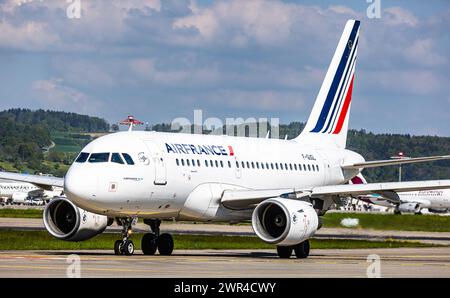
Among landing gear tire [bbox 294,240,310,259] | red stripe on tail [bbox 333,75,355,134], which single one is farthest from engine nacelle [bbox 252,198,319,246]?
red stripe on tail [bbox 333,75,355,134]

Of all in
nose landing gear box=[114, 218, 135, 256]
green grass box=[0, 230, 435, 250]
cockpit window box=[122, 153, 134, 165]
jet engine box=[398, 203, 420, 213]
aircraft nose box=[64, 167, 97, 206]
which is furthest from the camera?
jet engine box=[398, 203, 420, 213]

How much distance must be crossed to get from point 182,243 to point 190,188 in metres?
13.7

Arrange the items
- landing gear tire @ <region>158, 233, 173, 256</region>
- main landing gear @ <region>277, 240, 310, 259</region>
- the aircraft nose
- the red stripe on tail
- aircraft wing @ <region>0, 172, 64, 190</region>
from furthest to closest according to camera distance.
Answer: the red stripe on tail
aircraft wing @ <region>0, 172, 64, 190</region>
main landing gear @ <region>277, 240, 310, 259</region>
landing gear tire @ <region>158, 233, 173, 256</region>
the aircraft nose

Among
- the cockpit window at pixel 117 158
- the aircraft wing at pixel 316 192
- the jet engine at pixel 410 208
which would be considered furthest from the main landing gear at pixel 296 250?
the jet engine at pixel 410 208

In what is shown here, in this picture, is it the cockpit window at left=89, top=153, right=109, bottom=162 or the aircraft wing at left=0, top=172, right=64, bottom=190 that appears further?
the aircraft wing at left=0, top=172, right=64, bottom=190

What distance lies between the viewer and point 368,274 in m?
34.6

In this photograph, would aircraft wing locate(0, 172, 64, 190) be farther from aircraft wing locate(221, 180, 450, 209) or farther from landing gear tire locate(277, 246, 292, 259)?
landing gear tire locate(277, 246, 292, 259)

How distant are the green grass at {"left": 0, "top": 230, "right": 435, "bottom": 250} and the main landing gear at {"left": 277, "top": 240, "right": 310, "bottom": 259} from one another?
9.96 metres

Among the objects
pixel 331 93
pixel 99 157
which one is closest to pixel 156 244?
pixel 99 157

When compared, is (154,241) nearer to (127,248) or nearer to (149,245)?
(149,245)

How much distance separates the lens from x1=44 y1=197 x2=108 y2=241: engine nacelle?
46344 mm

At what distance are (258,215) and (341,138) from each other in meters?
15.5
